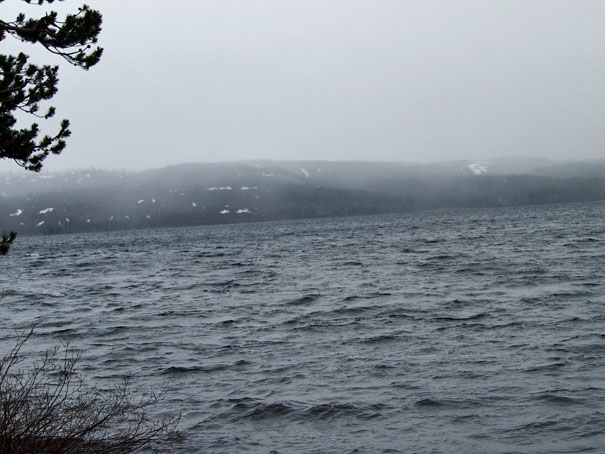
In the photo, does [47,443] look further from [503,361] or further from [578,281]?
[578,281]

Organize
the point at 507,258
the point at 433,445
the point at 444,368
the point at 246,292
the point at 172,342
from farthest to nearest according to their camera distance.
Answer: the point at 507,258 < the point at 246,292 < the point at 172,342 < the point at 444,368 < the point at 433,445

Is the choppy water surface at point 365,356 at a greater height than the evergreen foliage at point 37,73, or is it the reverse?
the evergreen foliage at point 37,73

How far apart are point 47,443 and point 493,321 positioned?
1528 centimetres

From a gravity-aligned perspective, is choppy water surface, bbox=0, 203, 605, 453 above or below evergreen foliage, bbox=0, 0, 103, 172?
below

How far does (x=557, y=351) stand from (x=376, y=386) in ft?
15.8

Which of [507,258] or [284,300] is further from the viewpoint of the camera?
[507,258]

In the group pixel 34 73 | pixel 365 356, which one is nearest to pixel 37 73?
pixel 34 73

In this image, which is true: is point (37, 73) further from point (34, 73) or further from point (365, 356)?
point (365, 356)

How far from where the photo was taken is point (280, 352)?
16.7 m

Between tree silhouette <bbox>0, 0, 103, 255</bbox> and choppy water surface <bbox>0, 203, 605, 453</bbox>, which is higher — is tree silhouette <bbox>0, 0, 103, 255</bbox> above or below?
above

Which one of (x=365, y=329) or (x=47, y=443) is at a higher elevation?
(x=47, y=443)

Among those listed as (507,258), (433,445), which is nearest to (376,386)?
(433,445)

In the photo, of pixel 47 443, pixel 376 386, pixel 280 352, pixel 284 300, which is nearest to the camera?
pixel 47 443

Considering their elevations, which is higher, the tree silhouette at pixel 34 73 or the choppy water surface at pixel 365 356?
the tree silhouette at pixel 34 73
